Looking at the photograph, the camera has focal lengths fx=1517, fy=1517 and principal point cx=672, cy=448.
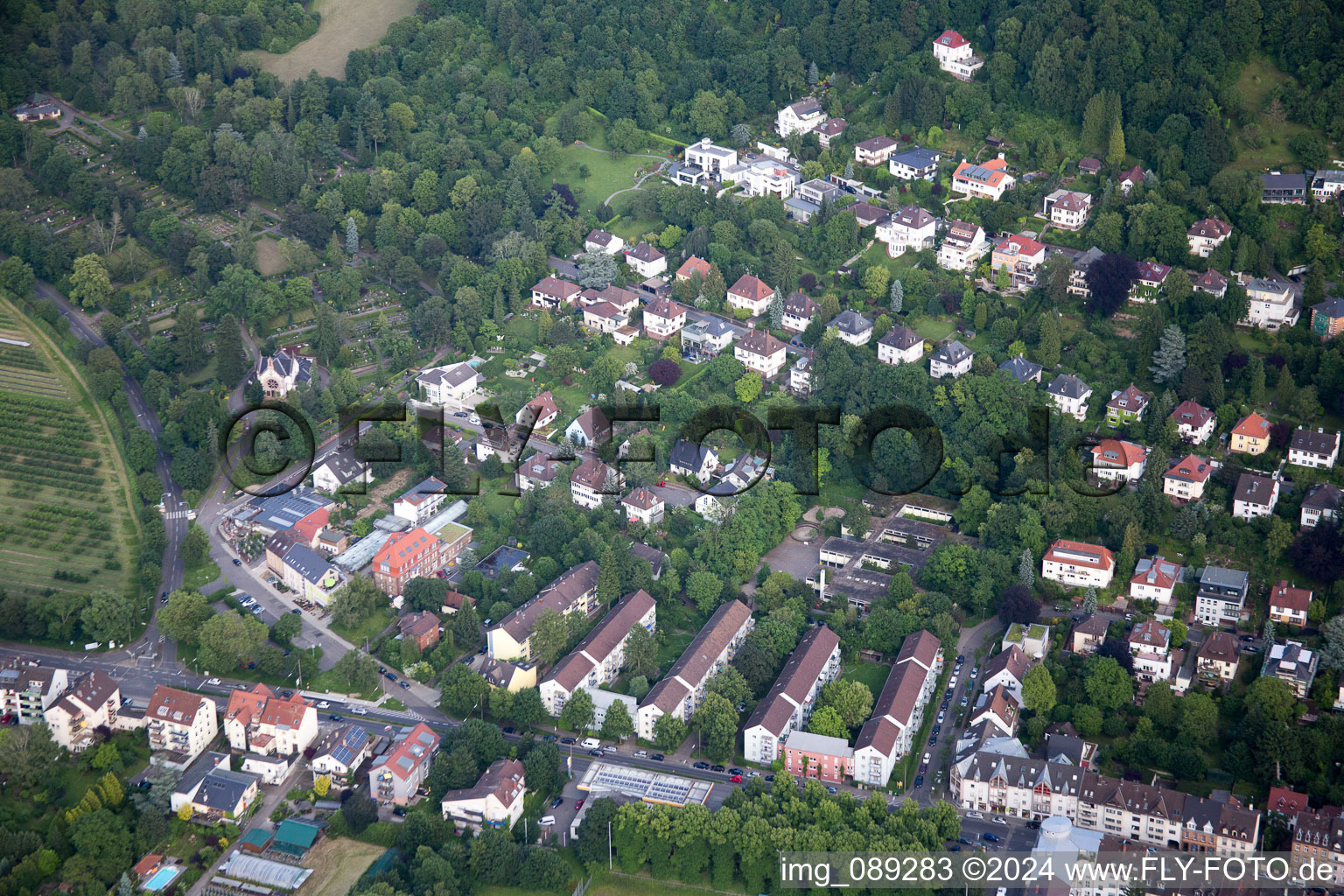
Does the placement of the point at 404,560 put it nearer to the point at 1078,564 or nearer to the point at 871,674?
the point at 871,674

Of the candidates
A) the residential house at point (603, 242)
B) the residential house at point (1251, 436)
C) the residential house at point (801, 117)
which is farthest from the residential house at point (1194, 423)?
the residential house at point (603, 242)

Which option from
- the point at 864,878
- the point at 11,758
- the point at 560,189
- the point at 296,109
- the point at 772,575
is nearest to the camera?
the point at 864,878

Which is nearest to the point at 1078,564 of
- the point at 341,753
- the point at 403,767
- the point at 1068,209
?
the point at 1068,209

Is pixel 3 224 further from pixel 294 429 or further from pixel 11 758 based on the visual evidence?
pixel 11 758

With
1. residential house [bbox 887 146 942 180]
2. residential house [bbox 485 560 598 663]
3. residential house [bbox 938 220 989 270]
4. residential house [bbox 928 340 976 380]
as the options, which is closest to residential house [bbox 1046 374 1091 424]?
residential house [bbox 928 340 976 380]

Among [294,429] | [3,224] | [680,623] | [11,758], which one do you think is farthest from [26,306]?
[680,623]

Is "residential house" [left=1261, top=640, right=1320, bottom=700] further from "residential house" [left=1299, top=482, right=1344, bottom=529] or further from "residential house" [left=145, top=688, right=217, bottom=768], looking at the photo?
"residential house" [left=145, top=688, right=217, bottom=768]
